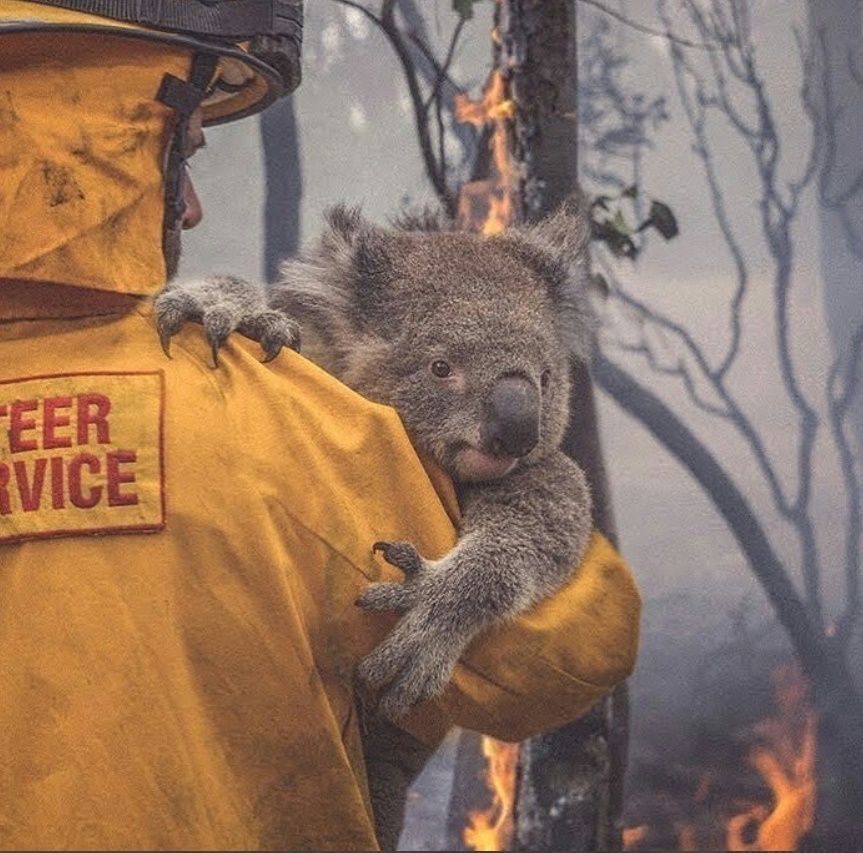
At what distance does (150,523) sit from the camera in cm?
130

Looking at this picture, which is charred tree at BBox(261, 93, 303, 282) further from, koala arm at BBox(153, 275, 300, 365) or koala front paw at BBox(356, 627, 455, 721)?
koala front paw at BBox(356, 627, 455, 721)

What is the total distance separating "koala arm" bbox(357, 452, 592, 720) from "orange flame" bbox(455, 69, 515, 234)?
1.05 m

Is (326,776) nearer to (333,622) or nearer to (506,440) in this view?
(333,622)

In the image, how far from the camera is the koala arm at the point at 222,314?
1387 mm

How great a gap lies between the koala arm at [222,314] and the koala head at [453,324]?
0.14 m

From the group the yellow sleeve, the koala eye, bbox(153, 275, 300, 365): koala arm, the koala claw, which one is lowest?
the yellow sleeve

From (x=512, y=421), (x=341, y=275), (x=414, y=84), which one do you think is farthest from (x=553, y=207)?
Answer: (x=512, y=421)

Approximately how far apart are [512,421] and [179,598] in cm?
43

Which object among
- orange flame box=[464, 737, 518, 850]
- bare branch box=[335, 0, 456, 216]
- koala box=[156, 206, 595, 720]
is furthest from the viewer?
orange flame box=[464, 737, 518, 850]

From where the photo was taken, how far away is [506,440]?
142cm

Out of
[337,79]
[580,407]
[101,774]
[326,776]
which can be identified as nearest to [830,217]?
[580,407]

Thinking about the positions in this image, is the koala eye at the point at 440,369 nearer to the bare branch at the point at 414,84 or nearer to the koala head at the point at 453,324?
the koala head at the point at 453,324

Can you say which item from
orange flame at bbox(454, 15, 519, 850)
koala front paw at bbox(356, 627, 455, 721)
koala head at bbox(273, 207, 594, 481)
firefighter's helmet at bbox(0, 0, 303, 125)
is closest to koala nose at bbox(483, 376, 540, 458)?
koala head at bbox(273, 207, 594, 481)

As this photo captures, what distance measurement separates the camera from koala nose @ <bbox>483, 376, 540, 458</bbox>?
1.42 m
